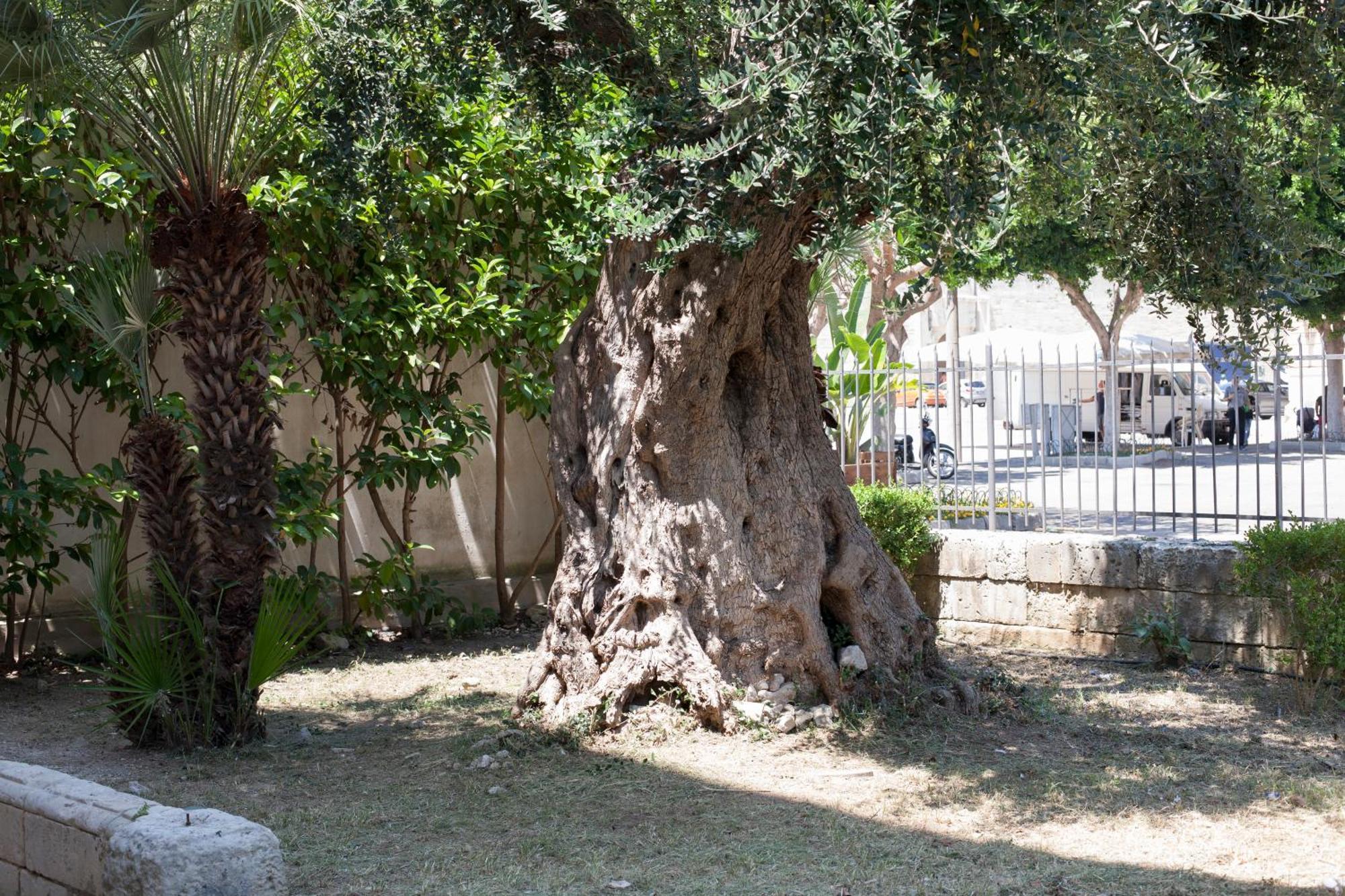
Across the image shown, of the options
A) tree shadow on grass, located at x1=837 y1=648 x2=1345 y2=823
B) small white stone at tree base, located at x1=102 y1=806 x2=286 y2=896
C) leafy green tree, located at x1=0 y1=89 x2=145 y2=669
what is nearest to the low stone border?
small white stone at tree base, located at x1=102 y1=806 x2=286 y2=896

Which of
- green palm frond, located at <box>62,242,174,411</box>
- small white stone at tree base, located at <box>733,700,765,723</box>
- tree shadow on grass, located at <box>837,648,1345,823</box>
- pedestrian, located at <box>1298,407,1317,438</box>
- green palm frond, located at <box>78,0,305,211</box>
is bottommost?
tree shadow on grass, located at <box>837,648,1345,823</box>

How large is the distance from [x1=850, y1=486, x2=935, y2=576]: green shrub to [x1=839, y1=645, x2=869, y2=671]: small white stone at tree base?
242 centimetres

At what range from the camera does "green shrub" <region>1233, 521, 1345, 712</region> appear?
7258 millimetres

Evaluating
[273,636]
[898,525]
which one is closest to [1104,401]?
[898,525]

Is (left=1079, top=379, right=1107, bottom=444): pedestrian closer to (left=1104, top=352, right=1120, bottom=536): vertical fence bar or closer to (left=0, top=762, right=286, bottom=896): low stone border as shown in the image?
(left=1104, top=352, right=1120, bottom=536): vertical fence bar

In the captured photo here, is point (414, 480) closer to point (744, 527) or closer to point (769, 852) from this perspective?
point (744, 527)

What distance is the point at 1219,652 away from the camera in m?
8.31

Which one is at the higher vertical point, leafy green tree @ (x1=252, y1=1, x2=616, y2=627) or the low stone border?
leafy green tree @ (x1=252, y1=1, x2=616, y2=627)

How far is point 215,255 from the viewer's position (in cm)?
654

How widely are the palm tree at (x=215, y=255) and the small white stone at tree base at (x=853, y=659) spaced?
3114mm

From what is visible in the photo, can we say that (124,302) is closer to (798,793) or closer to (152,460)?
(152,460)

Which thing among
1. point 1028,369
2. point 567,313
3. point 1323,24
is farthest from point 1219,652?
point 567,313

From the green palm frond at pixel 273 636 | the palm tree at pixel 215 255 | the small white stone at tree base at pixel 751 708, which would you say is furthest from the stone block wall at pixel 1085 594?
the palm tree at pixel 215 255

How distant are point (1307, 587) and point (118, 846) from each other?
619cm
